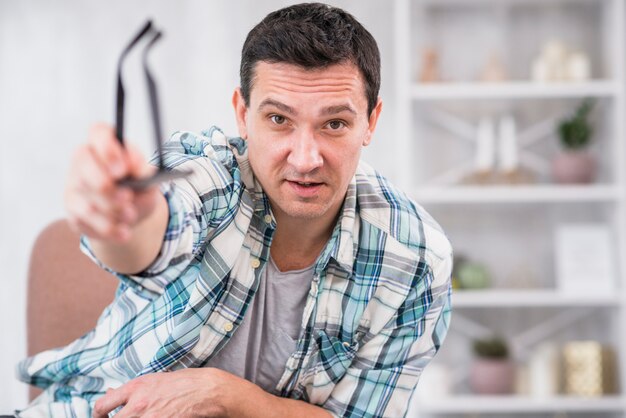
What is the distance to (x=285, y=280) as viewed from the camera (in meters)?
1.61

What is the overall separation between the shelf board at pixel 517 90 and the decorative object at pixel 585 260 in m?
0.57

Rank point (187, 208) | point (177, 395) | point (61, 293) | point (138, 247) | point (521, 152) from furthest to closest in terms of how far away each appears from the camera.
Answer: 1. point (521, 152)
2. point (61, 293)
3. point (177, 395)
4. point (187, 208)
5. point (138, 247)

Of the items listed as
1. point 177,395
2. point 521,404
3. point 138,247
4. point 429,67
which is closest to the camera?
point 138,247

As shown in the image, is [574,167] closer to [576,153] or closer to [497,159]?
[576,153]

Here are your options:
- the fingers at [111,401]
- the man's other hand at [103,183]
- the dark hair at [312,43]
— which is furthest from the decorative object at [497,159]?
the man's other hand at [103,183]

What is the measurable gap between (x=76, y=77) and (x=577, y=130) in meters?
2.24

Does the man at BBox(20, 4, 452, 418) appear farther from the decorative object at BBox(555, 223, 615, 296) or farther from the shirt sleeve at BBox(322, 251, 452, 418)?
the decorative object at BBox(555, 223, 615, 296)

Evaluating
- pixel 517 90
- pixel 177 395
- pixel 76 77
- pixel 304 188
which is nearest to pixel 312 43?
pixel 304 188

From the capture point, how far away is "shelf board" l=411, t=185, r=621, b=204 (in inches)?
136

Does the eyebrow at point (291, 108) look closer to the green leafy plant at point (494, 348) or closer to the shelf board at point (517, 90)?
the shelf board at point (517, 90)

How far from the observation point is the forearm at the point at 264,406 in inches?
56.7

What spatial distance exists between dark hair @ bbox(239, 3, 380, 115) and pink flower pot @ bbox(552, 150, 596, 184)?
6.93 feet

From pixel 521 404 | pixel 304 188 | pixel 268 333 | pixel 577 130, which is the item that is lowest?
pixel 521 404

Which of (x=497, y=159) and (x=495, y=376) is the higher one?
(x=497, y=159)
